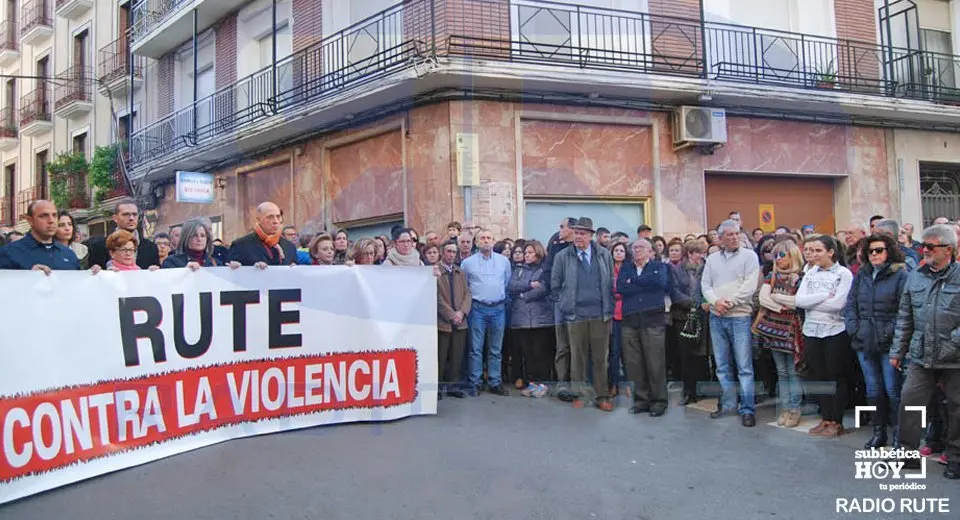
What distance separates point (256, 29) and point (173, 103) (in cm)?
436

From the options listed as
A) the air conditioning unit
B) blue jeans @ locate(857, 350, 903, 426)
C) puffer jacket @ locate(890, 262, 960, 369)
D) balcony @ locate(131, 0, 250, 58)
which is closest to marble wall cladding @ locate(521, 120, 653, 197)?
the air conditioning unit

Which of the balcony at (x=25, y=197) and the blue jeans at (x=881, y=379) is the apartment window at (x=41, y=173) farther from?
the blue jeans at (x=881, y=379)

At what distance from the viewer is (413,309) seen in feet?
21.5

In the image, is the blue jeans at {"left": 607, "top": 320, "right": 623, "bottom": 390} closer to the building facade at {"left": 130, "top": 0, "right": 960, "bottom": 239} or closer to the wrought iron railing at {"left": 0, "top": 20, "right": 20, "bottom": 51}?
Result: the building facade at {"left": 130, "top": 0, "right": 960, "bottom": 239}

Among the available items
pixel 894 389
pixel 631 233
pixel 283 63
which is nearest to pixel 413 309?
pixel 894 389

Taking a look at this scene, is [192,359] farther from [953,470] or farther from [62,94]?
[62,94]

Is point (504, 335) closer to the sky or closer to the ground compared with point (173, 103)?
closer to the ground

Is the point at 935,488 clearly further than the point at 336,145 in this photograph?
No

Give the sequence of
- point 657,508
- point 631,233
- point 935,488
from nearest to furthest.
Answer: point 657,508 → point 935,488 → point 631,233

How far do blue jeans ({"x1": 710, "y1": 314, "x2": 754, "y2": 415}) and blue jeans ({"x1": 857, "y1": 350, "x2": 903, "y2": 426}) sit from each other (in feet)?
3.52

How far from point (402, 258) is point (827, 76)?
9.25 meters

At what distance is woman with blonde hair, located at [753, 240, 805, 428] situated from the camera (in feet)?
20.5

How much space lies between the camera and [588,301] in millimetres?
7160

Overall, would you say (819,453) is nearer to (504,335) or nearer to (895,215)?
(504,335)
